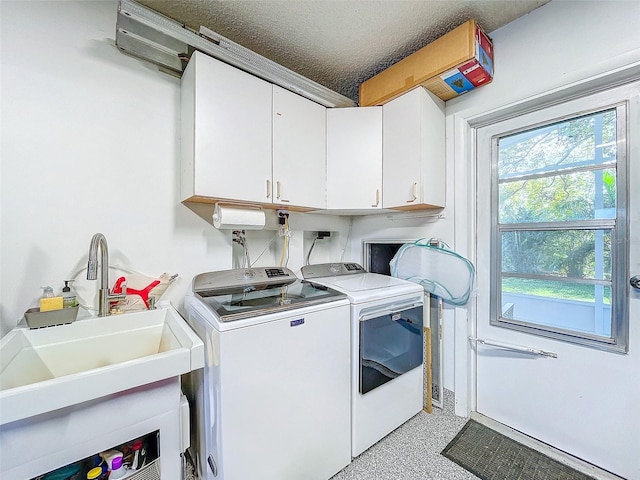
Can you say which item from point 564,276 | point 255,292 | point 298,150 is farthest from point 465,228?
point 255,292

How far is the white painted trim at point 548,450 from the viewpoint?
137cm

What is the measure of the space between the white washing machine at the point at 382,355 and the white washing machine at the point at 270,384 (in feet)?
0.23

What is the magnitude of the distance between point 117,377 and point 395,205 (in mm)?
1739

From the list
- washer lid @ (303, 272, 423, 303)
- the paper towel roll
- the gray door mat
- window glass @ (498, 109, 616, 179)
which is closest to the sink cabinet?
the paper towel roll

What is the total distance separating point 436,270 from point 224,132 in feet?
5.52

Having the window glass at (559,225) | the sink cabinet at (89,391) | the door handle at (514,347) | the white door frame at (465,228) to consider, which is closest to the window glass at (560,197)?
the window glass at (559,225)

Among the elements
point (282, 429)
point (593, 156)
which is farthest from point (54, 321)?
point (593, 156)

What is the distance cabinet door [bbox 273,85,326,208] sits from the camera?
1681 mm

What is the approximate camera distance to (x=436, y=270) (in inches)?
74.9

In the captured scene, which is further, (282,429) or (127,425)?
(282,429)

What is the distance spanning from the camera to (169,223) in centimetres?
163

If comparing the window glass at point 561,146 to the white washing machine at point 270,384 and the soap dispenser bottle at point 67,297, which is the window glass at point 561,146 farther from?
the soap dispenser bottle at point 67,297

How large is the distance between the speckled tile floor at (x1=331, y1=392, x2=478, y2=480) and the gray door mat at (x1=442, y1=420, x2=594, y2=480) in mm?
52

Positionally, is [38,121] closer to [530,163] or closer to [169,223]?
[169,223]
